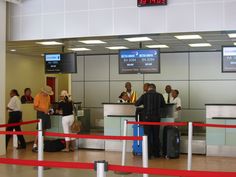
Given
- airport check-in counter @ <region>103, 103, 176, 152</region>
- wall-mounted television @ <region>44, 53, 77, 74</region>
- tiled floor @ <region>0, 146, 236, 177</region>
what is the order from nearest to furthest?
tiled floor @ <region>0, 146, 236, 177</region>, airport check-in counter @ <region>103, 103, 176, 152</region>, wall-mounted television @ <region>44, 53, 77, 74</region>

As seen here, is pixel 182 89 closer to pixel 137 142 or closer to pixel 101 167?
Result: pixel 137 142

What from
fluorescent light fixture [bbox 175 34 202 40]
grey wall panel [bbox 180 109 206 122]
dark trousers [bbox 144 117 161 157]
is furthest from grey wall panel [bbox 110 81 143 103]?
dark trousers [bbox 144 117 161 157]

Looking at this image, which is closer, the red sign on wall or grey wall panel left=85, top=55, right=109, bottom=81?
the red sign on wall

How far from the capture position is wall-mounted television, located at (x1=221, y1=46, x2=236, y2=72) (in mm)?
9430

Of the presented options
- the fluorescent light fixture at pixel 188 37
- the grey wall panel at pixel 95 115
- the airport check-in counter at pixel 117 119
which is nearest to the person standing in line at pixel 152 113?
the airport check-in counter at pixel 117 119

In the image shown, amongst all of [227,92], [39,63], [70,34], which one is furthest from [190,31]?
[39,63]

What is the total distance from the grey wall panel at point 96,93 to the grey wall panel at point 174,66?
1889 millimetres

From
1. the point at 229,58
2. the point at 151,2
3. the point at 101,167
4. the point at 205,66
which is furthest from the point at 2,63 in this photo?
the point at 101,167

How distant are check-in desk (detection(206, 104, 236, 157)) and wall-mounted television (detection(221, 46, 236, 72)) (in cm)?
90

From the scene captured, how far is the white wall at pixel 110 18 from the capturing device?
8.36 m

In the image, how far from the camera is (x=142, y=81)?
1396 centimetres

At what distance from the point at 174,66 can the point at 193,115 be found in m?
1.73

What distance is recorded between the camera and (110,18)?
909 cm

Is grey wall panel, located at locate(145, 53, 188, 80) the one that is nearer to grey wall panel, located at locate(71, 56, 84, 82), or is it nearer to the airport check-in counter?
grey wall panel, located at locate(71, 56, 84, 82)
